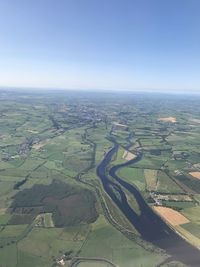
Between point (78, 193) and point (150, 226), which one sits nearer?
point (150, 226)

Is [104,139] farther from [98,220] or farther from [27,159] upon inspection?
[98,220]

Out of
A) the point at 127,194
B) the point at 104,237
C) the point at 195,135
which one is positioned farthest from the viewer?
the point at 195,135

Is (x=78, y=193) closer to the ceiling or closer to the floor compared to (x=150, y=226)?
closer to the floor

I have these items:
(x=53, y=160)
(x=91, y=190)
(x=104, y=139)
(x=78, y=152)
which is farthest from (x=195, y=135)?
(x=91, y=190)

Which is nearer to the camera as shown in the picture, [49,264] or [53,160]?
[49,264]

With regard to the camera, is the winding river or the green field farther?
the green field

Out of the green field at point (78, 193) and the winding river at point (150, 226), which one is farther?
the green field at point (78, 193)

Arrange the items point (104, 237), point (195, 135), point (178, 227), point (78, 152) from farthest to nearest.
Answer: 1. point (195, 135)
2. point (78, 152)
3. point (178, 227)
4. point (104, 237)

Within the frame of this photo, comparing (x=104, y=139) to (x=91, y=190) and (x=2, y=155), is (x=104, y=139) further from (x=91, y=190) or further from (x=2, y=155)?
(x=91, y=190)
